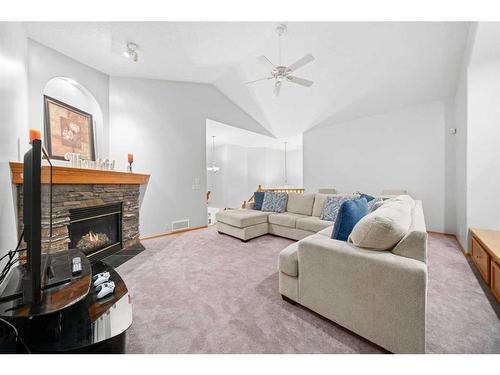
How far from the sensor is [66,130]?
2732mm

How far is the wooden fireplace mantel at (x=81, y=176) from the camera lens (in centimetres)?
174

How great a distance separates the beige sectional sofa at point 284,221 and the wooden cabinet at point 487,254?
1552 millimetres

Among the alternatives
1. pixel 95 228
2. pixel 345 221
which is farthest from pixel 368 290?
pixel 95 228

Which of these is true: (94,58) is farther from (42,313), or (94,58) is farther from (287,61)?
(42,313)

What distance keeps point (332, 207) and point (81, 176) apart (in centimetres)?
357

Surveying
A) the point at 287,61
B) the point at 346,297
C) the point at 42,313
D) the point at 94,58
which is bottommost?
the point at 346,297

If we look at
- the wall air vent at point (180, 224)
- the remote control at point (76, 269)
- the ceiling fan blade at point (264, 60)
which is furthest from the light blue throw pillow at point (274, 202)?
the remote control at point (76, 269)

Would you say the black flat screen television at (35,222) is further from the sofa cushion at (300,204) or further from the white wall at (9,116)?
the sofa cushion at (300,204)

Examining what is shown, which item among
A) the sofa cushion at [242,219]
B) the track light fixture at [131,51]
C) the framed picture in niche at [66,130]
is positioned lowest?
the sofa cushion at [242,219]

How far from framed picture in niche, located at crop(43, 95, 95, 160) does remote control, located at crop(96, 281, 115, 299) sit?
2306mm

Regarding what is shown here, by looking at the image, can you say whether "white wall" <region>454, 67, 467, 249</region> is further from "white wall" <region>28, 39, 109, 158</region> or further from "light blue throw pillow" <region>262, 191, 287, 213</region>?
"white wall" <region>28, 39, 109, 158</region>

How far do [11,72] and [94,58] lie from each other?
4.98ft
